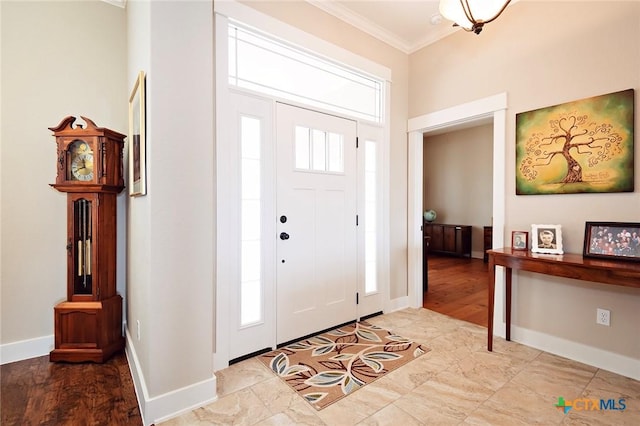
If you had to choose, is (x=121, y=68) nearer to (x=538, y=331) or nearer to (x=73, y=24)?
(x=73, y=24)

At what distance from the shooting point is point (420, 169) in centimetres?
369

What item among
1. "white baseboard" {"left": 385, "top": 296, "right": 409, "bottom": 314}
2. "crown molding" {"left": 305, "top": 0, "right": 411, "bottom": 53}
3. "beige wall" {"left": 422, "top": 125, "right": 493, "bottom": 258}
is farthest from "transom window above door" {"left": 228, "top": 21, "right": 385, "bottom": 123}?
"beige wall" {"left": 422, "top": 125, "right": 493, "bottom": 258}

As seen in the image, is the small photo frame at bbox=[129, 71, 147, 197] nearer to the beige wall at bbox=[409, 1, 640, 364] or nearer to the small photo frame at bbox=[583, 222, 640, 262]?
the beige wall at bbox=[409, 1, 640, 364]

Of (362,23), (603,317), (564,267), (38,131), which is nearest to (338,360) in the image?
(564,267)

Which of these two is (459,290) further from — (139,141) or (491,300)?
(139,141)

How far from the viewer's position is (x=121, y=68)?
2.79m

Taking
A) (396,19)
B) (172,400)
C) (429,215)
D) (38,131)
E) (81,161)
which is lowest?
(172,400)

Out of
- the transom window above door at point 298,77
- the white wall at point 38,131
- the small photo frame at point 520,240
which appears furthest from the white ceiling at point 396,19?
the small photo frame at point 520,240

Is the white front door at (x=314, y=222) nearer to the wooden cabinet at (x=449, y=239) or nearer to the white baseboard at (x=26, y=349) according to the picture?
the white baseboard at (x=26, y=349)

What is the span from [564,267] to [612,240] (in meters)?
0.41

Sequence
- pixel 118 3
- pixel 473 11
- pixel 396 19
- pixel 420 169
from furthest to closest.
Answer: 1. pixel 420 169
2. pixel 396 19
3. pixel 118 3
4. pixel 473 11

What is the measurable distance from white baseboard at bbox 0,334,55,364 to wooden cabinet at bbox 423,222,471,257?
6.24 m

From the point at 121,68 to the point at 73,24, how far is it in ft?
1.46

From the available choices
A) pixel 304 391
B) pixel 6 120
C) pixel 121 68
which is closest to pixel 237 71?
pixel 121 68
